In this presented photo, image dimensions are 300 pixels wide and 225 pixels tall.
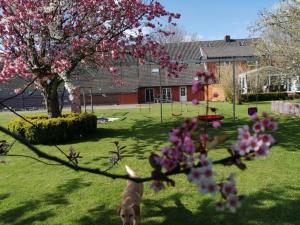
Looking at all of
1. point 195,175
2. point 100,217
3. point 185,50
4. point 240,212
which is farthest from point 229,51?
point 195,175

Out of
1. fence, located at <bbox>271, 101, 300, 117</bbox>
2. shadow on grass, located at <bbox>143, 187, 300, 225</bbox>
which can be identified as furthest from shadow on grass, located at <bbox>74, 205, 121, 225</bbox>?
fence, located at <bbox>271, 101, 300, 117</bbox>

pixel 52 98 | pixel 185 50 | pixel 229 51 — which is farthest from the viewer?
pixel 185 50

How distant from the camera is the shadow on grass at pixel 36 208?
21.3 ft

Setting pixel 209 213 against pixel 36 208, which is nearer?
pixel 209 213

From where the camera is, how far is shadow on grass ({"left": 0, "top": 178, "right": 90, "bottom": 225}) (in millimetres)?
6500

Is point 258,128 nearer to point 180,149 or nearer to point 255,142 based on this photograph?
point 255,142

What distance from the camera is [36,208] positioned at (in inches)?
278

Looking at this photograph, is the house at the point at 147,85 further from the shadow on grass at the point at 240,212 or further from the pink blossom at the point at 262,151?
the pink blossom at the point at 262,151

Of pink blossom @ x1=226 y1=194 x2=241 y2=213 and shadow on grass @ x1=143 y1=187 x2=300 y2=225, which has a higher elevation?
pink blossom @ x1=226 y1=194 x2=241 y2=213

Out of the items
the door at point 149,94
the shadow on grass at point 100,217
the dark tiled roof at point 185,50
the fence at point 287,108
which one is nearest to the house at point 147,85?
the door at point 149,94

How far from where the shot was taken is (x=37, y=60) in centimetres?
1483

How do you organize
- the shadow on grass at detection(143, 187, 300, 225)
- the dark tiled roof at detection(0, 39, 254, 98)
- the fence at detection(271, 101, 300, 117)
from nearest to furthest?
the shadow on grass at detection(143, 187, 300, 225) < the fence at detection(271, 101, 300, 117) < the dark tiled roof at detection(0, 39, 254, 98)

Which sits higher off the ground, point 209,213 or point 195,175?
point 195,175

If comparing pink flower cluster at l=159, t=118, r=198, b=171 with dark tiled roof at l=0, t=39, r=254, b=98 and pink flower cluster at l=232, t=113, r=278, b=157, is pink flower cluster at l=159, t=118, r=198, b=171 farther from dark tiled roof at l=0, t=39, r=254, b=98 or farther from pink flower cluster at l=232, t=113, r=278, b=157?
dark tiled roof at l=0, t=39, r=254, b=98
